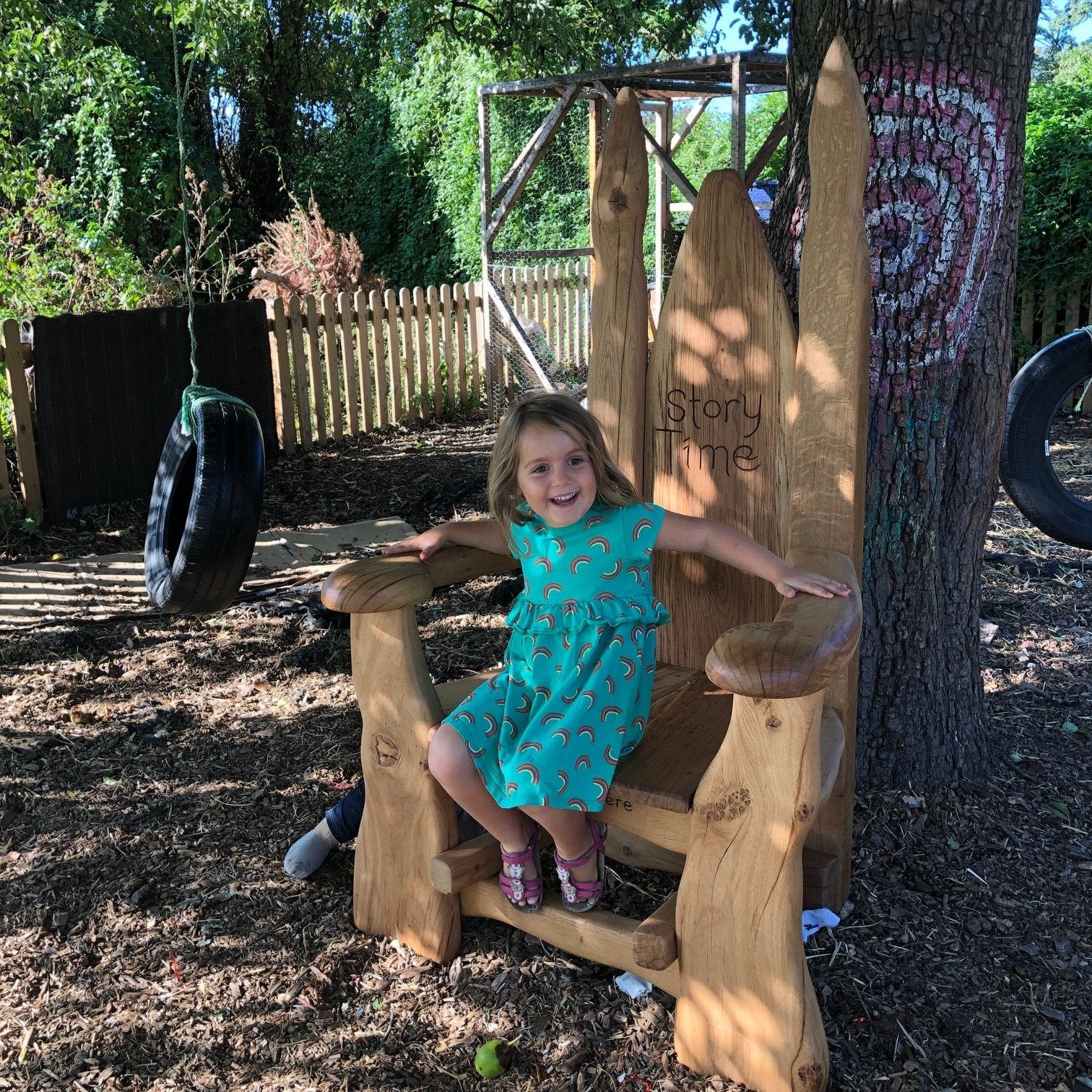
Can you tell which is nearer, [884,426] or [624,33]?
[884,426]

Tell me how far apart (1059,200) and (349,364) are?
612 centimetres

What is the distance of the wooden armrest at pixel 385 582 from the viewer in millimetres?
2250

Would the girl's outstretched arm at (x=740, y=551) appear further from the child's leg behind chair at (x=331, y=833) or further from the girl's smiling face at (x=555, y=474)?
the child's leg behind chair at (x=331, y=833)

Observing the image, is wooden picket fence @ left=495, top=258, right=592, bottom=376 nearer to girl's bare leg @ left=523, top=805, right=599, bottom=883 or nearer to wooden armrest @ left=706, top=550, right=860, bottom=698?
girl's bare leg @ left=523, top=805, right=599, bottom=883

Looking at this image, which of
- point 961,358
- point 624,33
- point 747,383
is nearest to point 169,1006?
point 747,383

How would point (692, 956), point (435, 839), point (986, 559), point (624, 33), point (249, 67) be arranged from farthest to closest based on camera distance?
point (249, 67) → point (624, 33) → point (986, 559) → point (435, 839) → point (692, 956)

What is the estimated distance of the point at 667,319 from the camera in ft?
8.68

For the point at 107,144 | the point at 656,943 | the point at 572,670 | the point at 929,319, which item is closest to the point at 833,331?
the point at 929,319

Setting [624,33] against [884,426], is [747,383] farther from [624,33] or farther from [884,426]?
[624,33]

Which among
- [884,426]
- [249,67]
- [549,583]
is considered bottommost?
[549,583]

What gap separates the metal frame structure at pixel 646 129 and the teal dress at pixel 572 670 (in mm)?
6220

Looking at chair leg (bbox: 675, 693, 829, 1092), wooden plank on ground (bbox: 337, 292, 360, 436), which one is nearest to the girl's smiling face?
chair leg (bbox: 675, 693, 829, 1092)

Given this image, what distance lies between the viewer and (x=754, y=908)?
6.41ft

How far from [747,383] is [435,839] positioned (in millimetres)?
1244
